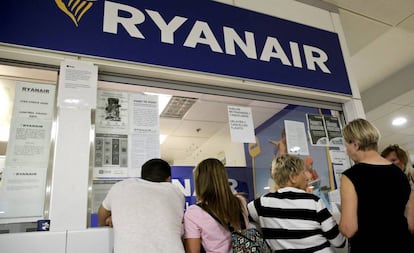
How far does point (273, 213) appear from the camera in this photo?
149cm

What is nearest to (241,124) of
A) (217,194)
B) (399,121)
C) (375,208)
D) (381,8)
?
(217,194)

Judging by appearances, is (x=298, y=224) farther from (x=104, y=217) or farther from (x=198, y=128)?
(x=198, y=128)

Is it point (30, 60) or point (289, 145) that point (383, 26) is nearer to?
point (289, 145)

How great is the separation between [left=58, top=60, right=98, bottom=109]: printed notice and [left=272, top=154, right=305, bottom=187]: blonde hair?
102 centimetres

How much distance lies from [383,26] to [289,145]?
1731mm

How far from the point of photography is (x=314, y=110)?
2.39 metres

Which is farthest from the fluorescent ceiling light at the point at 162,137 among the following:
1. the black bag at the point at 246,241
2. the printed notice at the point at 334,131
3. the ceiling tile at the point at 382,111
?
the ceiling tile at the point at 382,111

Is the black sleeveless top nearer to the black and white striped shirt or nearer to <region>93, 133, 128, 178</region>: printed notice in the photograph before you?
the black and white striped shirt

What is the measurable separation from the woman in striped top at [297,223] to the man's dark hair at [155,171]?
51cm

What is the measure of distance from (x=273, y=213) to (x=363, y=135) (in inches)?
23.3

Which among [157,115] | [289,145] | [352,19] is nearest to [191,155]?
[157,115]

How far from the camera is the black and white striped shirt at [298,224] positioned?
1.43 metres

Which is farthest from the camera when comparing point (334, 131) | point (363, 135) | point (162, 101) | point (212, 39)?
point (334, 131)

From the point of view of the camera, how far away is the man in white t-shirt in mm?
1237
